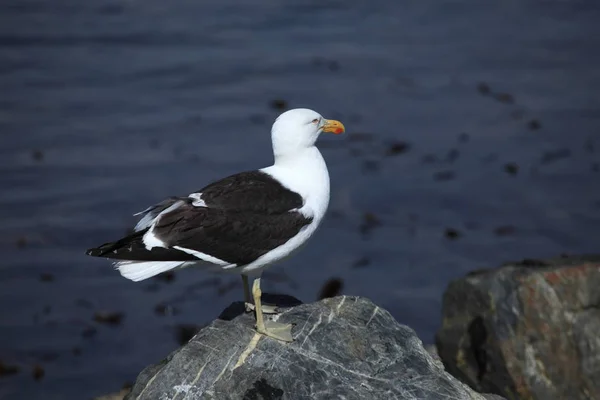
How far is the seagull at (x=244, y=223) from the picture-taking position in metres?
6.21

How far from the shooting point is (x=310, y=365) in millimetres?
6316

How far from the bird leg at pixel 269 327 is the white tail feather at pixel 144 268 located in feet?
2.10

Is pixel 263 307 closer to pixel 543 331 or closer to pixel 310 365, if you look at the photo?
pixel 310 365

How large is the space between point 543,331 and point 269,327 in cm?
242

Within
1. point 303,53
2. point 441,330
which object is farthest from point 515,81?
point 441,330

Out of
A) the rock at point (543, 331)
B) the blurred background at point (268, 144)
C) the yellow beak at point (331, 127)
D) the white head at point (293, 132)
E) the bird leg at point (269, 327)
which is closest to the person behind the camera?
the bird leg at point (269, 327)

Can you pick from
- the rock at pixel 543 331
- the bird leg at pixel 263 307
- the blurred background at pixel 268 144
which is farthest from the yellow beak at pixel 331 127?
the blurred background at pixel 268 144

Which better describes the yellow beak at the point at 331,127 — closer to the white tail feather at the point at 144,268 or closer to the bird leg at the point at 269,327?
the bird leg at the point at 269,327

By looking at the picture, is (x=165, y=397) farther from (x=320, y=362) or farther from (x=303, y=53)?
(x=303, y=53)

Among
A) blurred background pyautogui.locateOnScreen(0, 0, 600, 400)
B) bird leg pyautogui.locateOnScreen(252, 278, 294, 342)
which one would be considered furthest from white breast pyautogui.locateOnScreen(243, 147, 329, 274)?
blurred background pyautogui.locateOnScreen(0, 0, 600, 400)

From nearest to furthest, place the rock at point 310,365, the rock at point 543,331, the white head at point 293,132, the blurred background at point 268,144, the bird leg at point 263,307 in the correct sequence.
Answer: the rock at point 310,365 < the white head at point 293,132 < the bird leg at point 263,307 < the rock at point 543,331 < the blurred background at point 268,144

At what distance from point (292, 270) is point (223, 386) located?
4.70 metres

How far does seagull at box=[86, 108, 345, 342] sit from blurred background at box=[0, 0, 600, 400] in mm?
3568

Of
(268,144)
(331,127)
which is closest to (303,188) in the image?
(331,127)
